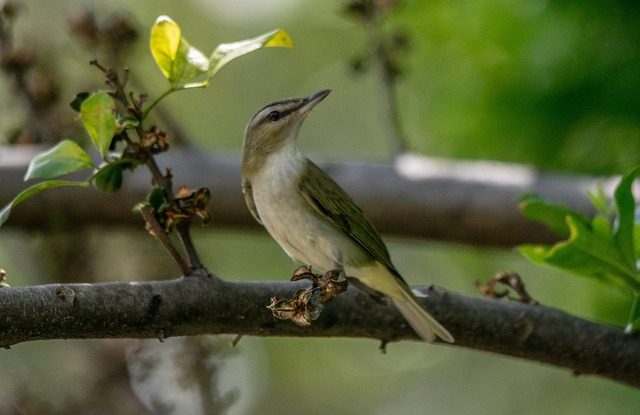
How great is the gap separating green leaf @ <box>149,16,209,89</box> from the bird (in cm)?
76

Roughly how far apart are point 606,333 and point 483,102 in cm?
212

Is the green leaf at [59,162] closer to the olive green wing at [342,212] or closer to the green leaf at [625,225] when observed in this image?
the olive green wing at [342,212]

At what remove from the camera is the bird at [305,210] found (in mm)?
2982

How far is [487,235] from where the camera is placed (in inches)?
160

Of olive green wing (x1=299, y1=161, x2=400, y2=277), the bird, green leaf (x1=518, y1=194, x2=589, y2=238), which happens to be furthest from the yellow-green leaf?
green leaf (x1=518, y1=194, x2=589, y2=238)

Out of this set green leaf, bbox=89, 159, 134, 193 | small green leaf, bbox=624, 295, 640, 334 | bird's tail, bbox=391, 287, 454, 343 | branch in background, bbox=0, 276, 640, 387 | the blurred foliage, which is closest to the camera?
branch in background, bbox=0, 276, 640, 387

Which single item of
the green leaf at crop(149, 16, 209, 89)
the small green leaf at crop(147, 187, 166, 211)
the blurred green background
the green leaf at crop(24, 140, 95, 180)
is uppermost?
the green leaf at crop(149, 16, 209, 89)

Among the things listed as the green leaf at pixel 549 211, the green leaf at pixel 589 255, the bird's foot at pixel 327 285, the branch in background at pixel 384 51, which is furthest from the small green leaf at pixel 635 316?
the branch in background at pixel 384 51

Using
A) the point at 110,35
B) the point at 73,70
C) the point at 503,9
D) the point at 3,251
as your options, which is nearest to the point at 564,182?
the point at 503,9

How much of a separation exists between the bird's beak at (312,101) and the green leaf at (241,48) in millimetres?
690

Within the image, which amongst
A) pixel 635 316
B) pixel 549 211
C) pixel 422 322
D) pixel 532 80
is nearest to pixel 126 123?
pixel 422 322

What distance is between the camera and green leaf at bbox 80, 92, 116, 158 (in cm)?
217

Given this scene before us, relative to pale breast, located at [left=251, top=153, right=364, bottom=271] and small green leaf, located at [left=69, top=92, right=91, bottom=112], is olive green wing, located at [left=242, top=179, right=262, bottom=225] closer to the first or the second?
pale breast, located at [left=251, top=153, right=364, bottom=271]

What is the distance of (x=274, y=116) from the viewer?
3.20 metres
